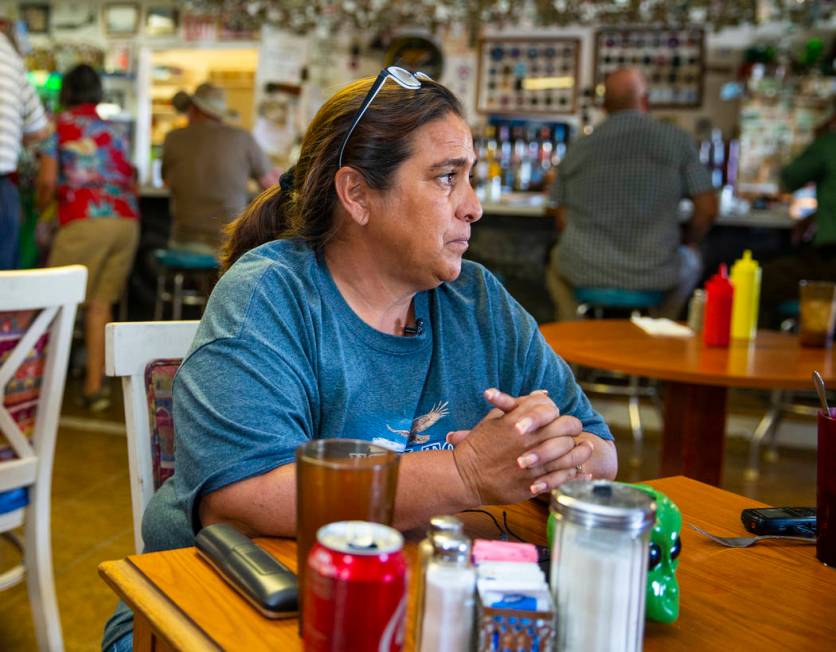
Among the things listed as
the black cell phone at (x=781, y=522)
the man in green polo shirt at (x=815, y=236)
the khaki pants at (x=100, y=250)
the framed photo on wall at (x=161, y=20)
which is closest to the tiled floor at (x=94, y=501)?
the khaki pants at (x=100, y=250)

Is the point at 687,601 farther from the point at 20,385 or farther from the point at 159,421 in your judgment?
the point at 20,385

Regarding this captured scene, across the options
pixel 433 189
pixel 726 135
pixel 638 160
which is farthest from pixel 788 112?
pixel 433 189

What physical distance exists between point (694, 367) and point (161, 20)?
6781 mm

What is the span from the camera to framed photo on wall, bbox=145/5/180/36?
7812 millimetres

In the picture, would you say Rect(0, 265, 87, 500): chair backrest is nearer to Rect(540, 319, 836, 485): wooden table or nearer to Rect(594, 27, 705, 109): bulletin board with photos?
Rect(540, 319, 836, 485): wooden table

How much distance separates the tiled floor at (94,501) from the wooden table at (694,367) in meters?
1.03

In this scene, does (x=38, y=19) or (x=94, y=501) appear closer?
(x=94, y=501)

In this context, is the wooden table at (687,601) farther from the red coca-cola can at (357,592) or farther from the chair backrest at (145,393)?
the chair backrest at (145,393)

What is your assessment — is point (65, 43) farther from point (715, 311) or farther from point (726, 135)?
point (715, 311)

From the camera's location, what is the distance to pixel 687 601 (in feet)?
2.99

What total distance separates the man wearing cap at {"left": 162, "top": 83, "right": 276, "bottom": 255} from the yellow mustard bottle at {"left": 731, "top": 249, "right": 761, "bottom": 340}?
9.89 feet

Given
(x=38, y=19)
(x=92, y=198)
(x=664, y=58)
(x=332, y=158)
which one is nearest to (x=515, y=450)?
(x=332, y=158)

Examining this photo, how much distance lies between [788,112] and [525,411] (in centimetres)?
612

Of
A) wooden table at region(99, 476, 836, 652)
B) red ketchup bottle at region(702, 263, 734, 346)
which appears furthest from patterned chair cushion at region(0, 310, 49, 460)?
red ketchup bottle at region(702, 263, 734, 346)
